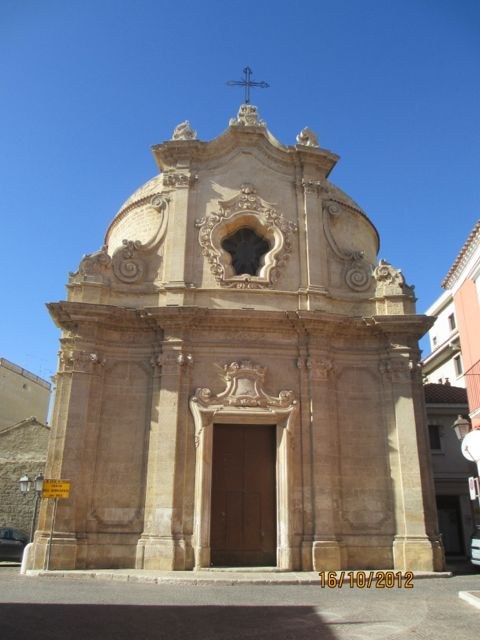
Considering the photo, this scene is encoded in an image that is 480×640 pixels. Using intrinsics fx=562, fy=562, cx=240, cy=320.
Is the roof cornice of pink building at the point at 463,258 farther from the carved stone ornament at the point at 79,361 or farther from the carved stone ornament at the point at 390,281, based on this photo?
the carved stone ornament at the point at 79,361

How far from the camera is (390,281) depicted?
16.2 meters

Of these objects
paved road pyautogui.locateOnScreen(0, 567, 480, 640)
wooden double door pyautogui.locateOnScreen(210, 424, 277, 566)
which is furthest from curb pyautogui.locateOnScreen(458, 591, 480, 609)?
wooden double door pyautogui.locateOnScreen(210, 424, 277, 566)

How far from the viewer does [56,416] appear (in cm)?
1425

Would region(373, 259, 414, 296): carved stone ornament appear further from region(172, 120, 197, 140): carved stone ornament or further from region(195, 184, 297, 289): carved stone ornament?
region(172, 120, 197, 140): carved stone ornament

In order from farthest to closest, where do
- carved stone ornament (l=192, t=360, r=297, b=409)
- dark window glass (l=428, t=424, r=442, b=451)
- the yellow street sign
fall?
dark window glass (l=428, t=424, r=442, b=451) < carved stone ornament (l=192, t=360, r=297, b=409) < the yellow street sign

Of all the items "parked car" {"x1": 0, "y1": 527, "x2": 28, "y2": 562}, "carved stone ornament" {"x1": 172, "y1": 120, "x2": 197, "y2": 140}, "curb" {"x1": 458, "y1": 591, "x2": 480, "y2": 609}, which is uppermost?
"carved stone ornament" {"x1": 172, "y1": 120, "x2": 197, "y2": 140}

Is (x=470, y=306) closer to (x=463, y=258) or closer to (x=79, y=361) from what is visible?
(x=463, y=258)

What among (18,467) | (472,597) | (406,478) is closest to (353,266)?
(406,478)

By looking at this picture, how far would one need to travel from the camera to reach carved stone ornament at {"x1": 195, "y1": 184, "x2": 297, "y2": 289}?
16.0 m

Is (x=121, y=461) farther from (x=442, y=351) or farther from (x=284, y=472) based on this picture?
(x=442, y=351)

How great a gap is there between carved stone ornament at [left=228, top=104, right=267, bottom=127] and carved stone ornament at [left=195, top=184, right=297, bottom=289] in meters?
2.05

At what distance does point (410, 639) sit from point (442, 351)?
68.6ft

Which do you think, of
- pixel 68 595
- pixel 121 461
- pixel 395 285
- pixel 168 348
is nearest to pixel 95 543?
→ pixel 121 461

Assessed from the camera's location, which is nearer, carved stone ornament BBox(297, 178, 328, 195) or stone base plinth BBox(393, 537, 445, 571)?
stone base plinth BBox(393, 537, 445, 571)
